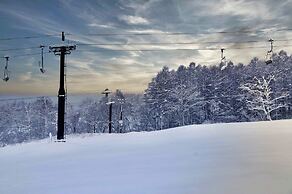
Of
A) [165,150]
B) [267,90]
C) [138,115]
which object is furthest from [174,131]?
[138,115]

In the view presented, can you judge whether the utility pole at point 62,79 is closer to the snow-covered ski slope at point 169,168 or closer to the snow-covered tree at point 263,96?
the snow-covered ski slope at point 169,168

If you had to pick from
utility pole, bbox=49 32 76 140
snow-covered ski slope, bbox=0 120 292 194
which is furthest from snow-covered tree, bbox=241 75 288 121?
snow-covered ski slope, bbox=0 120 292 194

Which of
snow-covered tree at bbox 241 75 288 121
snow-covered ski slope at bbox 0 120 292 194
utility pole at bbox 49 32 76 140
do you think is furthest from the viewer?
snow-covered tree at bbox 241 75 288 121

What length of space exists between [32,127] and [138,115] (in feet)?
97.9

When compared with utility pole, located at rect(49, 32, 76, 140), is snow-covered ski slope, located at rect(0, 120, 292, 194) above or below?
below

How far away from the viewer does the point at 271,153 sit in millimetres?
12961

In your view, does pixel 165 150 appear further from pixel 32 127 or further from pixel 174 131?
pixel 32 127

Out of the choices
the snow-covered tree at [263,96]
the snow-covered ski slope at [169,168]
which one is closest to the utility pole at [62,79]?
the snow-covered ski slope at [169,168]

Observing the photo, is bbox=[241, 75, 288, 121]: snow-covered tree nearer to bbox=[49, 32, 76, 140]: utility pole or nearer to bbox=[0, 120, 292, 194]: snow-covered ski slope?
bbox=[49, 32, 76, 140]: utility pole

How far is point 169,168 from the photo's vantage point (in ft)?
38.4

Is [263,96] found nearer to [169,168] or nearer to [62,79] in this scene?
[62,79]

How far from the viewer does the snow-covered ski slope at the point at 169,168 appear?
9.15 m

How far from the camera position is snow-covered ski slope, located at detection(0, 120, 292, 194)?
9148 mm

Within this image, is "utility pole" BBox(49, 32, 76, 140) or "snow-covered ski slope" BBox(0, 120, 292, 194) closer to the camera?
"snow-covered ski slope" BBox(0, 120, 292, 194)
